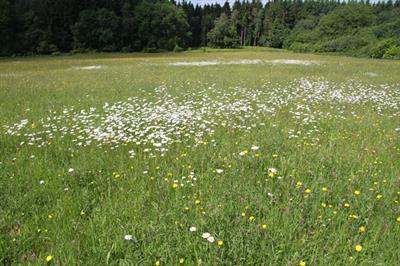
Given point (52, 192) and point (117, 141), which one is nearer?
point (52, 192)

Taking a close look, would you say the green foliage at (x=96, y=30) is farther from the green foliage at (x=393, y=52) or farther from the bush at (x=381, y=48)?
the green foliage at (x=393, y=52)

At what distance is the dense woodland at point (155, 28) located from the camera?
2248 inches

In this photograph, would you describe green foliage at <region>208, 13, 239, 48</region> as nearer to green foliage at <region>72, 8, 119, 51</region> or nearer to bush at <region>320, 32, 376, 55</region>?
bush at <region>320, 32, 376, 55</region>

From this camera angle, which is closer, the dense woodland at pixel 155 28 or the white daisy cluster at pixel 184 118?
the white daisy cluster at pixel 184 118

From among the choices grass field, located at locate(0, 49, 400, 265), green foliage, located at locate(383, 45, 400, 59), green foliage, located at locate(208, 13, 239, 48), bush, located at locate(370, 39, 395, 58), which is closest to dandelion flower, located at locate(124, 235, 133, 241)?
grass field, located at locate(0, 49, 400, 265)

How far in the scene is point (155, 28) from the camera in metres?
73.6

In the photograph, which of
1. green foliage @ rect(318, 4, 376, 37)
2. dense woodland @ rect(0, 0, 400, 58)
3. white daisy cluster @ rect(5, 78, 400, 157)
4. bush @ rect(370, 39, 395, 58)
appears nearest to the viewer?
white daisy cluster @ rect(5, 78, 400, 157)

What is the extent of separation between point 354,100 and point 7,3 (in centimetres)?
7180

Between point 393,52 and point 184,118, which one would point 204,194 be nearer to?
point 184,118

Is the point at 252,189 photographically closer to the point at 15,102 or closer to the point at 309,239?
the point at 309,239

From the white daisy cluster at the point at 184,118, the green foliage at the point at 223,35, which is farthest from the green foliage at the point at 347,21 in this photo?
the white daisy cluster at the point at 184,118

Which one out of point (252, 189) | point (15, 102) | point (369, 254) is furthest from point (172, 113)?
point (15, 102)

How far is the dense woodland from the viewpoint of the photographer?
187 ft

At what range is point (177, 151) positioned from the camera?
16.4 ft
